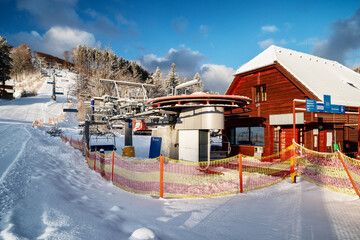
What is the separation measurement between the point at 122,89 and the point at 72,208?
2015 inches

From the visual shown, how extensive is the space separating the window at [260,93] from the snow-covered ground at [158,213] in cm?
988

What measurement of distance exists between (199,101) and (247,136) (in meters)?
7.86

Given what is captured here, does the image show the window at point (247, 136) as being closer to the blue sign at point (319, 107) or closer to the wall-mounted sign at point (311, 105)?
the blue sign at point (319, 107)

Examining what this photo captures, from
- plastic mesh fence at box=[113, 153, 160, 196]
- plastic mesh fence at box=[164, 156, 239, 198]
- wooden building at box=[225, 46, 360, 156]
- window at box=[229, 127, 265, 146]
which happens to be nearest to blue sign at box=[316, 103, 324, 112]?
wooden building at box=[225, 46, 360, 156]

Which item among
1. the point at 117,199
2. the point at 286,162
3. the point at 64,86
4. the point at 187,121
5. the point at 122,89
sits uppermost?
the point at 64,86

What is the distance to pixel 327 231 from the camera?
15.4 ft

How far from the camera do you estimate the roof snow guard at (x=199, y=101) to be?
37.8 ft

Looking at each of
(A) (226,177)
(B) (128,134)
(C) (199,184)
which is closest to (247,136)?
(A) (226,177)

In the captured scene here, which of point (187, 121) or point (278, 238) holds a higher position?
point (187, 121)

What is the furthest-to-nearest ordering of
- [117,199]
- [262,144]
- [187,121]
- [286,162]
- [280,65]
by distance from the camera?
[262,144], [280,65], [187,121], [286,162], [117,199]

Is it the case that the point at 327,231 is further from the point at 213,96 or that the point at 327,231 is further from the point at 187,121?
the point at 187,121

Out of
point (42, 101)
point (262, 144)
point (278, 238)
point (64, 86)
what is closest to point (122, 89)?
point (42, 101)

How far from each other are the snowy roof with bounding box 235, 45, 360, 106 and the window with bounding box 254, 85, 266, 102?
1757 millimetres

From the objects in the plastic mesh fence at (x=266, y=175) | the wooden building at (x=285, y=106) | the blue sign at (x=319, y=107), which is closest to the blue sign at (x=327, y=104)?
the blue sign at (x=319, y=107)
